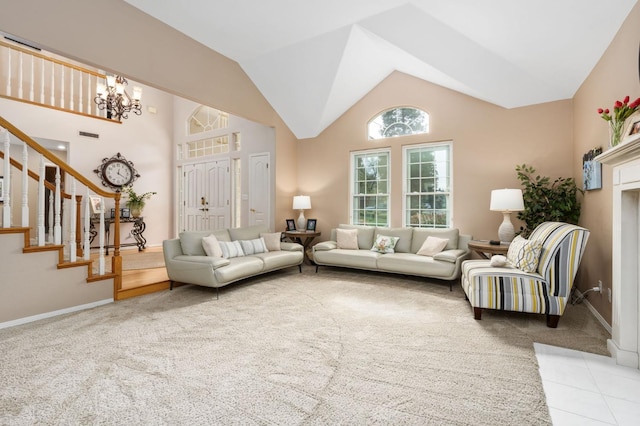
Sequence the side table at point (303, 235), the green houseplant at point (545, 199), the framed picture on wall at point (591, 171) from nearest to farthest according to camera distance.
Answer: the framed picture on wall at point (591, 171), the green houseplant at point (545, 199), the side table at point (303, 235)

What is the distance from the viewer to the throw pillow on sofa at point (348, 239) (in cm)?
526

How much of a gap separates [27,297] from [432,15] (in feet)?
16.7

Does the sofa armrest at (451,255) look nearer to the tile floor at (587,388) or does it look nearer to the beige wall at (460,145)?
the beige wall at (460,145)

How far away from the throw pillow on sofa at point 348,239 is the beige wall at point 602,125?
304cm

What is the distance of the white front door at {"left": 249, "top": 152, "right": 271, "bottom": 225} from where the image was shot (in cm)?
604

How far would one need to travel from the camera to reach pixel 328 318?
3059 millimetres

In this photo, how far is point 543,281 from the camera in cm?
282

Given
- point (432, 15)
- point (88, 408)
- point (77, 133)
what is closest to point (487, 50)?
point (432, 15)

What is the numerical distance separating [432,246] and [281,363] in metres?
3.14

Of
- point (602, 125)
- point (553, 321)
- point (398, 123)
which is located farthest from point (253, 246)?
point (602, 125)

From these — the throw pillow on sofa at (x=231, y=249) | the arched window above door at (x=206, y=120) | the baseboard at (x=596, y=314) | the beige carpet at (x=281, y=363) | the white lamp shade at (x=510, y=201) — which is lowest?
the beige carpet at (x=281, y=363)

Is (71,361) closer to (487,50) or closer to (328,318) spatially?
(328,318)

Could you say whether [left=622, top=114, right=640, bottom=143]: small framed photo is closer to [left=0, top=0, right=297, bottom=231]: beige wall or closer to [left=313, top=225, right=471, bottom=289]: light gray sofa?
[left=313, top=225, right=471, bottom=289]: light gray sofa

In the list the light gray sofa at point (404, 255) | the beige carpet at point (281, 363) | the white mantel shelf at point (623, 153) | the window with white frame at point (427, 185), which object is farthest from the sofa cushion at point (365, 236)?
the white mantel shelf at point (623, 153)
